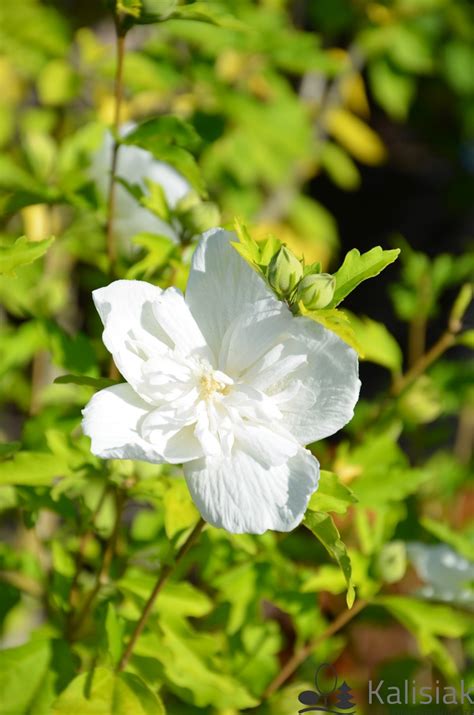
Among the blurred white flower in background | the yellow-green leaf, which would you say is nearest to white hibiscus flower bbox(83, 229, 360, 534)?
the blurred white flower in background

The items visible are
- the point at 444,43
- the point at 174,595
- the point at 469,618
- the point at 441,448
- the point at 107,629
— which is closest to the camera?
the point at 107,629

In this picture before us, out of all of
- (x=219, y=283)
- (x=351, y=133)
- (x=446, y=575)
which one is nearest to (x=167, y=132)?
(x=219, y=283)

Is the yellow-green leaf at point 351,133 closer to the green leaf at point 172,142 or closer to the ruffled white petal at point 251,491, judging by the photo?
the green leaf at point 172,142

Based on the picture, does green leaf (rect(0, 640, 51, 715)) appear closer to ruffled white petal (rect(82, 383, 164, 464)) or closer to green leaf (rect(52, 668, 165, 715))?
green leaf (rect(52, 668, 165, 715))

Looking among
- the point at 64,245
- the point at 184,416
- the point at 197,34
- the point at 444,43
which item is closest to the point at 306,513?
the point at 184,416

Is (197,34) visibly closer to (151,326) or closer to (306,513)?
(151,326)
